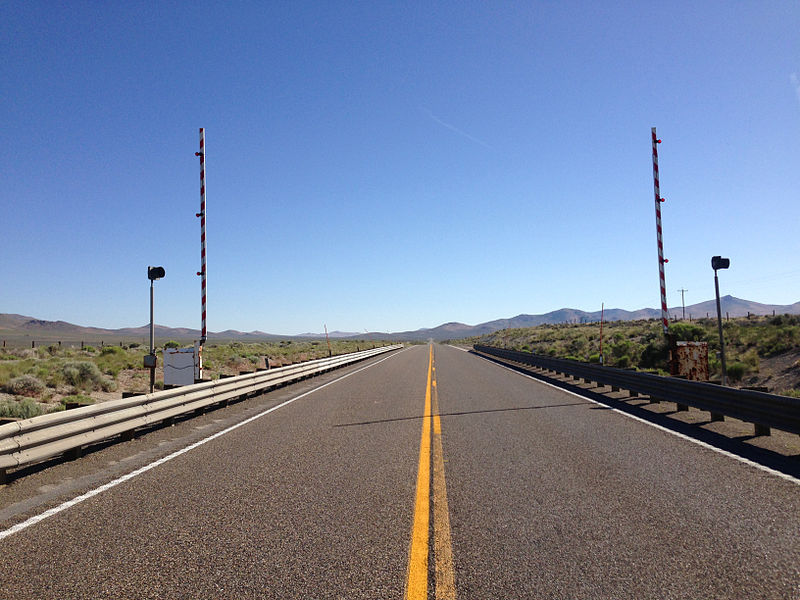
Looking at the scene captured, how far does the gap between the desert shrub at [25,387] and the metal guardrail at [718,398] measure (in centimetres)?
1671

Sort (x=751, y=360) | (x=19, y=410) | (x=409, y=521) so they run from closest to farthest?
(x=409, y=521) → (x=19, y=410) → (x=751, y=360)

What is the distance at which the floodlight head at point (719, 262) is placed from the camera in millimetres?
12399

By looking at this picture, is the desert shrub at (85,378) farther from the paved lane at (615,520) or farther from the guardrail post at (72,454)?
the paved lane at (615,520)

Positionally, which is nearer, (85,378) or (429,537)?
(429,537)

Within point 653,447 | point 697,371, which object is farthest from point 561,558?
point 697,371

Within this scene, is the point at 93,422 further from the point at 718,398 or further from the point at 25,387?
the point at 25,387

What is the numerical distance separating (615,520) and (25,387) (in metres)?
17.6

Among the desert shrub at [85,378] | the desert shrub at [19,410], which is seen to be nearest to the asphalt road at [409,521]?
the desert shrub at [19,410]

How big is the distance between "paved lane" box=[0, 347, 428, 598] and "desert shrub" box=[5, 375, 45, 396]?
38.7 feet

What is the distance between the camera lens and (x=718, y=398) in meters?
9.44

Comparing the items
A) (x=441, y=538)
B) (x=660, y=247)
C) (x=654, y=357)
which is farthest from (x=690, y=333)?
(x=441, y=538)

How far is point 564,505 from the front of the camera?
17.2 ft

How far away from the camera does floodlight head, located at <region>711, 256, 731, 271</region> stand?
40.7ft

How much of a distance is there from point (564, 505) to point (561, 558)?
1.31 meters
